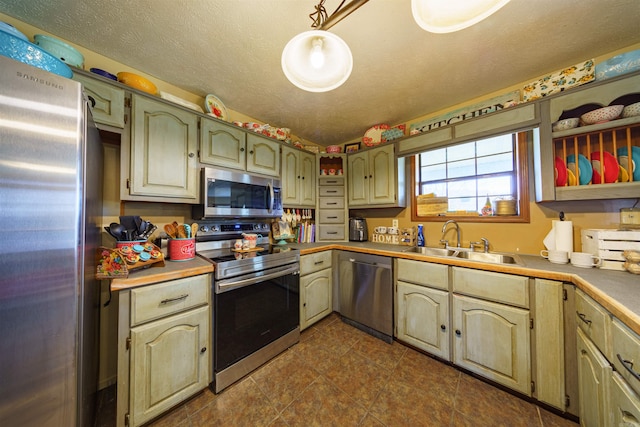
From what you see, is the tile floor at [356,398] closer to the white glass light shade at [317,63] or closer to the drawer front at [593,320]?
the drawer front at [593,320]

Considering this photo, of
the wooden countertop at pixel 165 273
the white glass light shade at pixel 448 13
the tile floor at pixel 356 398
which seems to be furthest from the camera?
the tile floor at pixel 356 398

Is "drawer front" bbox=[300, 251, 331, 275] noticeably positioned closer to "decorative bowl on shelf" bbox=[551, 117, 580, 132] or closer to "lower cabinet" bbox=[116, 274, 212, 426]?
"lower cabinet" bbox=[116, 274, 212, 426]

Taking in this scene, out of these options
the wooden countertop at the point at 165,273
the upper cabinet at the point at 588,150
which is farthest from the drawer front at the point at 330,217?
the upper cabinet at the point at 588,150

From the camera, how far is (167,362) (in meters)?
1.18

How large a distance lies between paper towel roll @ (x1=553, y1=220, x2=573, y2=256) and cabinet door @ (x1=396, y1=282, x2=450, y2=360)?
0.87 metres

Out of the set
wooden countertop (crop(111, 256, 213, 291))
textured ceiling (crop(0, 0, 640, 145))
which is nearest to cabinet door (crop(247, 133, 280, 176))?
textured ceiling (crop(0, 0, 640, 145))

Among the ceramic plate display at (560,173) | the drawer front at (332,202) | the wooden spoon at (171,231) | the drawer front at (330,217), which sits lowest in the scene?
the wooden spoon at (171,231)

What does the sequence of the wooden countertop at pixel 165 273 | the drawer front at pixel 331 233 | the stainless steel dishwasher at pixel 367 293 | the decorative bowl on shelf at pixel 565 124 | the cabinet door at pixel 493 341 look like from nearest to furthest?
the wooden countertop at pixel 165 273, the cabinet door at pixel 493 341, the decorative bowl on shelf at pixel 565 124, the stainless steel dishwasher at pixel 367 293, the drawer front at pixel 331 233

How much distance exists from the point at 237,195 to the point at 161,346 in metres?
1.17

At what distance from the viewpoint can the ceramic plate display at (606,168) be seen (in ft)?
4.37

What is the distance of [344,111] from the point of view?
7.22ft

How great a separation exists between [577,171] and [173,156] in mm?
2949

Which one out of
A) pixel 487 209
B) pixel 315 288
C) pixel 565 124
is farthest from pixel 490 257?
pixel 315 288

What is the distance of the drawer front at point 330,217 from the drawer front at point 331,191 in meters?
0.22
